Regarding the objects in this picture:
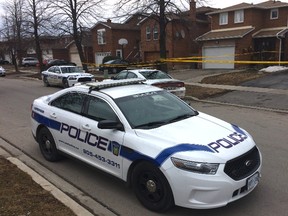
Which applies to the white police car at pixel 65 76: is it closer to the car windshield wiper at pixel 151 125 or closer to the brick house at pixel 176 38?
the brick house at pixel 176 38

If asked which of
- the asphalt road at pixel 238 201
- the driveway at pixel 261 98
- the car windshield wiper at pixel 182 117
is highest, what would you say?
the car windshield wiper at pixel 182 117

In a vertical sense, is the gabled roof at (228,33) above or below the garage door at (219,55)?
above

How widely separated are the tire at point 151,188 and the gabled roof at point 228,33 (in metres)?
28.7

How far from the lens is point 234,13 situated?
33562mm

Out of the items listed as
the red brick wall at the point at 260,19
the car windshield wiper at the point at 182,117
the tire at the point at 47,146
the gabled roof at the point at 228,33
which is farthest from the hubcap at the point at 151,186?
the red brick wall at the point at 260,19

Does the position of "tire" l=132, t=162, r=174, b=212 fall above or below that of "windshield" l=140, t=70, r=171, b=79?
below

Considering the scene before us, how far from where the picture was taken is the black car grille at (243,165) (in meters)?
4.24

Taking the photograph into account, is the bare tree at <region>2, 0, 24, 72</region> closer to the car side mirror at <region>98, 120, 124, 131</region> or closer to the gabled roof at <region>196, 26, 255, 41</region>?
the gabled roof at <region>196, 26, 255, 41</region>

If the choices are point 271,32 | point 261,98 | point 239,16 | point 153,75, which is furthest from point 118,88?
point 239,16

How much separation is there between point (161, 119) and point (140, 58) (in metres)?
39.1

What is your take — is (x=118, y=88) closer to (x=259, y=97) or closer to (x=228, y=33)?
(x=259, y=97)

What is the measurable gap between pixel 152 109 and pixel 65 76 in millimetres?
17341

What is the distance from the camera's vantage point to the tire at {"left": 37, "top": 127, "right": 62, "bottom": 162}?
659cm

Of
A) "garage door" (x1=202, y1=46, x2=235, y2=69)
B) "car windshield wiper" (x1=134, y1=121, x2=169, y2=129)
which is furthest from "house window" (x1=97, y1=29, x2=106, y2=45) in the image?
"car windshield wiper" (x1=134, y1=121, x2=169, y2=129)
